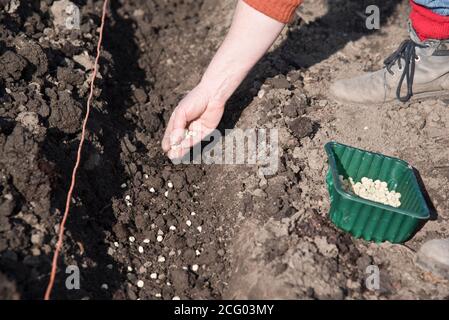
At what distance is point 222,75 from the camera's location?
278 cm

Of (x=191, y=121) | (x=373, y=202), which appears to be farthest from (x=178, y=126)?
(x=373, y=202)

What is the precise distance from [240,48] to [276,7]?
279 millimetres

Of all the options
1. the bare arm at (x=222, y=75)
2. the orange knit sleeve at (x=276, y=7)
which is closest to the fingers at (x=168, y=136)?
the bare arm at (x=222, y=75)

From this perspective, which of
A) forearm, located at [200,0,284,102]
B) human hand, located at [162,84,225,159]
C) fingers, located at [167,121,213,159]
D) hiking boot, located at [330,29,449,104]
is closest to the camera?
forearm, located at [200,0,284,102]

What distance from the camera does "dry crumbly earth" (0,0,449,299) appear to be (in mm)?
2457

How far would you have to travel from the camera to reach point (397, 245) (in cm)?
266

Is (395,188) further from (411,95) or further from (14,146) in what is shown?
(14,146)

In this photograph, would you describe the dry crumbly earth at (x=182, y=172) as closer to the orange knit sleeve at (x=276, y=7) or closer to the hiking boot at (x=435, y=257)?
the hiking boot at (x=435, y=257)

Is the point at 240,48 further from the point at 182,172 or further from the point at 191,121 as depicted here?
the point at 182,172

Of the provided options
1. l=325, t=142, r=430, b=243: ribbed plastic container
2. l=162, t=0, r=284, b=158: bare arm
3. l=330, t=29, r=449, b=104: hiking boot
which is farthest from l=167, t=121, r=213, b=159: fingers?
l=330, t=29, r=449, b=104: hiking boot

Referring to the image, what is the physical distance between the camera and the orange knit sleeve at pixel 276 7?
2.50 metres

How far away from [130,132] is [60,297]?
1238 millimetres

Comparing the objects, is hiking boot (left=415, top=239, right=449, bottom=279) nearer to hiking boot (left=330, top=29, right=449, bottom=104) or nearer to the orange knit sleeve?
hiking boot (left=330, top=29, right=449, bottom=104)

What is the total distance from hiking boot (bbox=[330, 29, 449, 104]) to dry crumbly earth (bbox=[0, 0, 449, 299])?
80 mm
